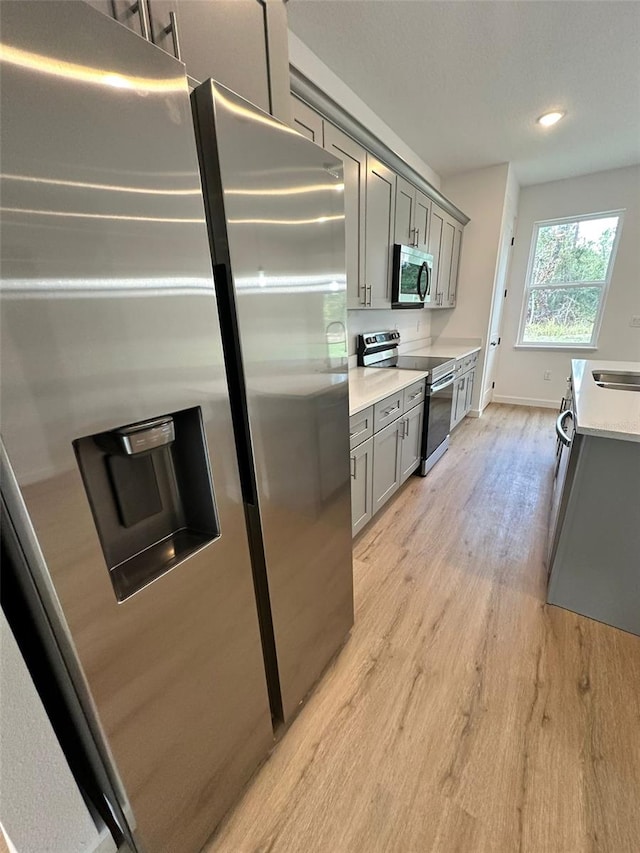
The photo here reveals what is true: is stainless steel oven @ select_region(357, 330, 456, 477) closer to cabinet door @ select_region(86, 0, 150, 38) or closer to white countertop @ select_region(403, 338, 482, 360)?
white countertop @ select_region(403, 338, 482, 360)

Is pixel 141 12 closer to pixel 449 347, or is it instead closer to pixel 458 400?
pixel 458 400

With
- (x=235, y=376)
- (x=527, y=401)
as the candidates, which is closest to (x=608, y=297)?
(x=527, y=401)

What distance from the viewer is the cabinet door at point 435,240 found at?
3188mm

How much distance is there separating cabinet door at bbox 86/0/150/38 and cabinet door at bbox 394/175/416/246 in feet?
7.11

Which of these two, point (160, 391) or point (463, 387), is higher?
point (160, 391)

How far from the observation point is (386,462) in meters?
2.29

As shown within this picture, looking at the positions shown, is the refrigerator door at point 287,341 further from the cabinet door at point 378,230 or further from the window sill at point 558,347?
the window sill at point 558,347

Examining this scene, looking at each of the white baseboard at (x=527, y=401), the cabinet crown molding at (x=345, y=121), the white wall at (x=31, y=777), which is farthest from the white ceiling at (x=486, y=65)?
the white baseboard at (x=527, y=401)

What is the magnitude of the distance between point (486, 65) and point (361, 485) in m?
2.66

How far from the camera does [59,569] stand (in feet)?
1.85

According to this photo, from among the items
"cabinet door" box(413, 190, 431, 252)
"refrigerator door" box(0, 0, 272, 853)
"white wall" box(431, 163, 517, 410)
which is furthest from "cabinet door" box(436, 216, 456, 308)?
"refrigerator door" box(0, 0, 272, 853)

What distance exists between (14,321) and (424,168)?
13.9ft

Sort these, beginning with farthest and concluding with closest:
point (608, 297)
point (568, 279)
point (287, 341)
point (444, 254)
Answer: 1. point (568, 279)
2. point (608, 297)
3. point (444, 254)
4. point (287, 341)

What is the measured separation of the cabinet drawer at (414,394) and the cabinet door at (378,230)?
638mm
